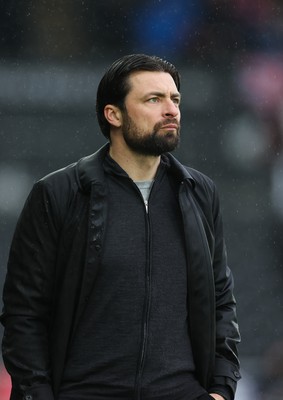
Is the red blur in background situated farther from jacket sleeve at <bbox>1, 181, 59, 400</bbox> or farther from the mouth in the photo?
the mouth

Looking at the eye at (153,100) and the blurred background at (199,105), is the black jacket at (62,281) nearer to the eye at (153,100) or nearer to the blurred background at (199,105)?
the eye at (153,100)

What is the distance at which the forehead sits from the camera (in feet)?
8.83

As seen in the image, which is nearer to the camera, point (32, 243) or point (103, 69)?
point (32, 243)

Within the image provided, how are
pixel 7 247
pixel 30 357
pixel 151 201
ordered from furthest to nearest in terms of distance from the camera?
pixel 7 247 < pixel 151 201 < pixel 30 357

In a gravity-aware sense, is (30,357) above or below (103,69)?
below

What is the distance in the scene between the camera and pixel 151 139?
8.71 ft

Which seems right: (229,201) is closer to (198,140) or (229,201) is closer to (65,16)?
(198,140)

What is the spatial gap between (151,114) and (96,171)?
0.23 m

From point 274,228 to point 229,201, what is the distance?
10.7 inches

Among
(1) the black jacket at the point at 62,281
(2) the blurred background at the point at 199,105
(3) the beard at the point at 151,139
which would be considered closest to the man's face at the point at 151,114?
(3) the beard at the point at 151,139

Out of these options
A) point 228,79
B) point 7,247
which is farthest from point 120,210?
point 228,79

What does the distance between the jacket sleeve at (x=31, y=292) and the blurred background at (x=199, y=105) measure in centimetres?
208

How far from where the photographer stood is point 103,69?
15.8 feet

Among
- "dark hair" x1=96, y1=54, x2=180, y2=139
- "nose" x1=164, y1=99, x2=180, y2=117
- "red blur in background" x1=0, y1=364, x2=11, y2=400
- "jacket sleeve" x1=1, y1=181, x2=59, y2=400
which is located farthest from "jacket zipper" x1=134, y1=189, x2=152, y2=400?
"red blur in background" x1=0, y1=364, x2=11, y2=400
